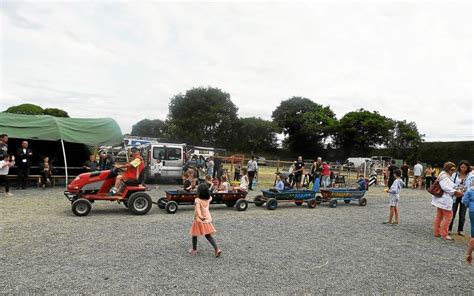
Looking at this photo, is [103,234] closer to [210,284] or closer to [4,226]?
[4,226]

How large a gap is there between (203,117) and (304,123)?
17.3 metres

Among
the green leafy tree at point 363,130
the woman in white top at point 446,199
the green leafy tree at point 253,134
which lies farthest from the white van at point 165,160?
the green leafy tree at point 253,134

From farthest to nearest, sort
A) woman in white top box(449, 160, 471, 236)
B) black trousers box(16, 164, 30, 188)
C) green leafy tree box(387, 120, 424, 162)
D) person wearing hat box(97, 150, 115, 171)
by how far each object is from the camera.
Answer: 1. green leafy tree box(387, 120, 424, 162)
2. person wearing hat box(97, 150, 115, 171)
3. black trousers box(16, 164, 30, 188)
4. woman in white top box(449, 160, 471, 236)

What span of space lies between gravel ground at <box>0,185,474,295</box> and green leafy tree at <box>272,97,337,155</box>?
49.5 meters

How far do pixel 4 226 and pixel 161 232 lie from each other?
10.7 feet

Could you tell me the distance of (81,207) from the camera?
8.51 metres

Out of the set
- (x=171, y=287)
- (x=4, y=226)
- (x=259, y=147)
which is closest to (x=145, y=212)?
(x=4, y=226)

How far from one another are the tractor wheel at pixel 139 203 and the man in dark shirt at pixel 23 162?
5.90 m

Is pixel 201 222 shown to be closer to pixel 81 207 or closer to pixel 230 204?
pixel 81 207

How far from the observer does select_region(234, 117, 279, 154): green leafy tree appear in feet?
200

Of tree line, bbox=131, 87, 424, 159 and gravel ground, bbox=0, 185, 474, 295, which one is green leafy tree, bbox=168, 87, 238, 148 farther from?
gravel ground, bbox=0, 185, 474, 295

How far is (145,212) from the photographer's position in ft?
29.7

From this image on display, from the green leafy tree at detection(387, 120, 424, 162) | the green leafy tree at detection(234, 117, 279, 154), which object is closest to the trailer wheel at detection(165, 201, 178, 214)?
the green leafy tree at detection(387, 120, 424, 162)

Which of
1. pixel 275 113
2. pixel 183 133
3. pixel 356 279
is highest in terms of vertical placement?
pixel 275 113
